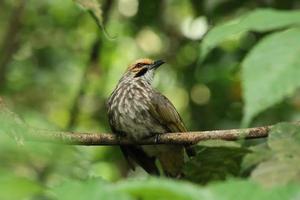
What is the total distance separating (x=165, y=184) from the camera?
3.53ft

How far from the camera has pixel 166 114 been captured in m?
4.76

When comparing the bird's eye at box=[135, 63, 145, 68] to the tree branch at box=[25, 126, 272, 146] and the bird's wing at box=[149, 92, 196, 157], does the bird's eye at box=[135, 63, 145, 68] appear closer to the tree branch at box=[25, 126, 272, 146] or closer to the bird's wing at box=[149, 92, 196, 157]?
the bird's wing at box=[149, 92, 196, 157]

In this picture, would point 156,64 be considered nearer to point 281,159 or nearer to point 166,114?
point 166,114

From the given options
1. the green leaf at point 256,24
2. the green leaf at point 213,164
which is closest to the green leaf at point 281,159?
the green leaf at point 213,164

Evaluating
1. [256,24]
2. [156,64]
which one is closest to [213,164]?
[256,24]

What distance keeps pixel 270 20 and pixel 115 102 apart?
377 centimetres

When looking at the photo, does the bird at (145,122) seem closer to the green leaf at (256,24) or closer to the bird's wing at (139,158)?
the bird's wing at (139,158)

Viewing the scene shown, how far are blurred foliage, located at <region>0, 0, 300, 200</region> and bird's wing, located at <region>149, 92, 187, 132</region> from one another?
55cm

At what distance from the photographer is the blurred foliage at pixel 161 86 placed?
118 centimetres

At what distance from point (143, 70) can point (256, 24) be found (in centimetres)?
438

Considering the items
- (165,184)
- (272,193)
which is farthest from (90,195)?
(272,193)

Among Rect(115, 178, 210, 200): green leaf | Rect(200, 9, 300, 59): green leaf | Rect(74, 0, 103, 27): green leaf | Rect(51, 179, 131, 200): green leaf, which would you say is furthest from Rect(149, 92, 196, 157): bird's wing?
Rect(115, 178, 210, 200): green leaf

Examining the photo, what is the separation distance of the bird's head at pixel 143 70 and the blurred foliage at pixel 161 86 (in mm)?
322

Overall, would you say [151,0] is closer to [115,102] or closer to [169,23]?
[115,102]
